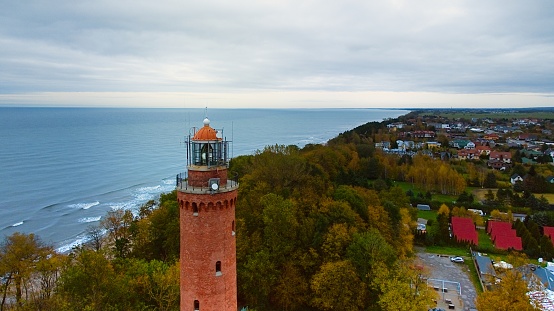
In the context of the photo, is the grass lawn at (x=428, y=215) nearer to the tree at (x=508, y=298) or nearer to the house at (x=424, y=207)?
the house at (x=424, y=207)

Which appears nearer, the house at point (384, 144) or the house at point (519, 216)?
A: the house at point (519, 216)

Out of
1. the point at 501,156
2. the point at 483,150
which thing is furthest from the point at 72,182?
the point at 483,150

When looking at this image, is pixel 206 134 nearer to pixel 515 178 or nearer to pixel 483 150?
pixel 515 178

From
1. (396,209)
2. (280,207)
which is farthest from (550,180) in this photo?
(280,207)

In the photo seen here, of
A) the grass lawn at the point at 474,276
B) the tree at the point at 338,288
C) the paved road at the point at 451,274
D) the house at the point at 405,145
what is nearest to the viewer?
the tree at the point at 338,288

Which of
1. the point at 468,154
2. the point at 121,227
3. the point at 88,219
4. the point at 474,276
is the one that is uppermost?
the point at 468,154

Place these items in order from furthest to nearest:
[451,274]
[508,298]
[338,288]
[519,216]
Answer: [519,216], [451,274], [338,288], [508,298]

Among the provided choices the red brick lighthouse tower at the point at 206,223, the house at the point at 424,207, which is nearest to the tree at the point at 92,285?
the red brick lighthouse tower at the point at 206,223
